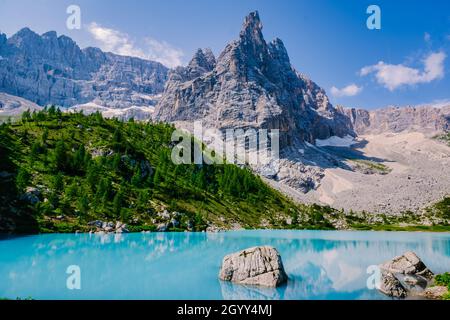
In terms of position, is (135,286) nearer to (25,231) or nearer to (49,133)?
(25,231)

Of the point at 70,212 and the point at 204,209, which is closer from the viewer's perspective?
the point at 70,212

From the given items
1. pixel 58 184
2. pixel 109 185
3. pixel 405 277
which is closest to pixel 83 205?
pixel 58 184

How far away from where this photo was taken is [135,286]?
28875mm

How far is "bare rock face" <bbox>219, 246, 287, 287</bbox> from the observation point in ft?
102

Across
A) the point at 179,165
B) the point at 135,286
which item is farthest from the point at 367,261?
the point at 179,165

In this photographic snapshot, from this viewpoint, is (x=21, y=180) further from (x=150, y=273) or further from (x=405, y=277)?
(x=405, y=277)

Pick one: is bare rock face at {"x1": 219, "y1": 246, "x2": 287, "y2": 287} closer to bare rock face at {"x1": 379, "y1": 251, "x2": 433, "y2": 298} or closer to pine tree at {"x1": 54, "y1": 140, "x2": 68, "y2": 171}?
bare rock face at {"x1": 379, "y1": 251, "x2": 433, "y2": 298}

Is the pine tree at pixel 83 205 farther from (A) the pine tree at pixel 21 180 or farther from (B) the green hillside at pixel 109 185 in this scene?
(A) the pine tree at pixel 21 180

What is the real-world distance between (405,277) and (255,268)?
1589 centimetres

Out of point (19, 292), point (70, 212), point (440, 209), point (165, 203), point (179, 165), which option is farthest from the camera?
point (440, 209)

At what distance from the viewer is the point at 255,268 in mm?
32281

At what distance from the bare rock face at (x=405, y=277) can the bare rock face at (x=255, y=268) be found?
8836mm
